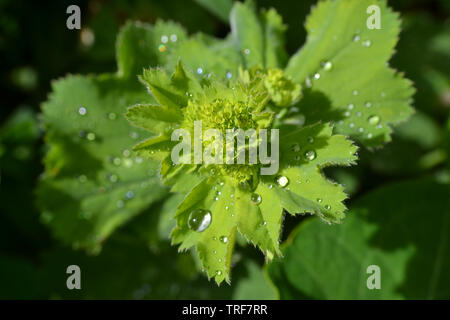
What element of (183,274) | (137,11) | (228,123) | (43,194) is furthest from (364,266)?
(137,11)

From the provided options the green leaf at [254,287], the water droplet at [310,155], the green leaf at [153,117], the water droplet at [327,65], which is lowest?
the green leaf at [254,287]

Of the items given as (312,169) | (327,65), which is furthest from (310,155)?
(327,65)

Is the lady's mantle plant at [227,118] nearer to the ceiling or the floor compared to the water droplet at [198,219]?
nearer to the ceiling

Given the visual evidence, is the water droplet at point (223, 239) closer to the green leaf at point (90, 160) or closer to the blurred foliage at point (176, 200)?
the blurred foliage at point (176, 200)

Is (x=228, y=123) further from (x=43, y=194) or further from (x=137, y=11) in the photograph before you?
(x=137, y=11)

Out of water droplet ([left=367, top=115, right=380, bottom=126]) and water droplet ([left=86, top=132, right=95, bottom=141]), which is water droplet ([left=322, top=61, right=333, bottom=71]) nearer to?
water droplet ([left=367, top=115, right=380, bottom=126])
